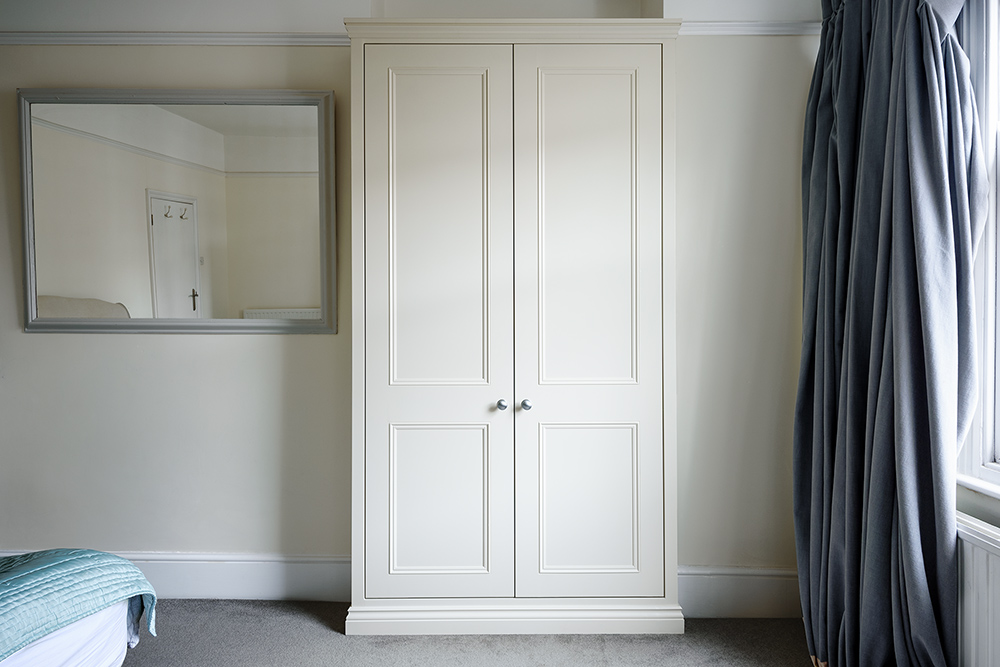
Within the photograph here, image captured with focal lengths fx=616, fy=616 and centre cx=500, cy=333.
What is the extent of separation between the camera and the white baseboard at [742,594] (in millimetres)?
2453

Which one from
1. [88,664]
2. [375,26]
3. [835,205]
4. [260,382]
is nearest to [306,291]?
[260,382]

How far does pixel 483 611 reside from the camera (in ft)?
7.42

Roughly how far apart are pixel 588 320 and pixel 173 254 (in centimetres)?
169

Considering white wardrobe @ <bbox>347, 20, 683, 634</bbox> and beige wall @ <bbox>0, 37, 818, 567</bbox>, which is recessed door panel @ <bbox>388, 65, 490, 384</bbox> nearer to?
white wardrobe @ <bbox>347, 20, 683, 634</bbox>

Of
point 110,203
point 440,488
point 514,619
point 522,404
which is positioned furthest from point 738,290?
point 110,203

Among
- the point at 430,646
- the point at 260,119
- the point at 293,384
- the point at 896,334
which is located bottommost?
the point at 430,646

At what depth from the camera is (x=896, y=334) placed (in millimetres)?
1625

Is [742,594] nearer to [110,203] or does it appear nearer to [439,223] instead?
[439,223]

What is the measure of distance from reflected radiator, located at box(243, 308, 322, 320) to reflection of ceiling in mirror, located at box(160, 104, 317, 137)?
2.32 feet

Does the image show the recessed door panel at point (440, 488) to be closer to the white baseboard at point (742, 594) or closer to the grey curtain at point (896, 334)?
the white baseboard at point (742, 594)

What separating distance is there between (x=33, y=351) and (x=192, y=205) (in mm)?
906

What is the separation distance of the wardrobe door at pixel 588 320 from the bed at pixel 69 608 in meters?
1.26

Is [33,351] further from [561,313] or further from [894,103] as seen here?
[894,103]

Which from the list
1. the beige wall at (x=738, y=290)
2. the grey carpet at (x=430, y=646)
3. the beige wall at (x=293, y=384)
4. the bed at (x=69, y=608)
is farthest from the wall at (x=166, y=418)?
the beige wall at (x=738, y=290)
